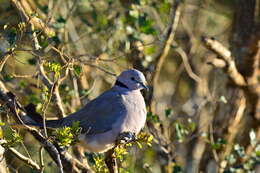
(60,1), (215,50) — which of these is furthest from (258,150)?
(60,1)

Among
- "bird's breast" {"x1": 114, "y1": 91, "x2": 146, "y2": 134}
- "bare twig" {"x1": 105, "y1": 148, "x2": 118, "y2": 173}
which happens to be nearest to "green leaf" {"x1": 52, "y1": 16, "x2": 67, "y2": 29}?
"bird's breast" {"x1": 114, "y1": 91, "x2": 146, "y2": 134}

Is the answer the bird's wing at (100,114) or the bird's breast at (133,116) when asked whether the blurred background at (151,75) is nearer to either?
the bird's breast at (133,116)

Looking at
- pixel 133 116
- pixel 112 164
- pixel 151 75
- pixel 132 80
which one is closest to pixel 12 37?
→ pixel 112 164

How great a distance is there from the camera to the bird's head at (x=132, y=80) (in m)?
4.72

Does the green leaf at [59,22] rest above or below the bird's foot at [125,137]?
above

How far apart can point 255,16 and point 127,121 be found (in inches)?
86.0

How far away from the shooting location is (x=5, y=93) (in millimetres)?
4059

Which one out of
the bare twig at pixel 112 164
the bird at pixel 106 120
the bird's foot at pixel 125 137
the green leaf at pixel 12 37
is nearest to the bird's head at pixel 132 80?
the bird at pixel 106 120

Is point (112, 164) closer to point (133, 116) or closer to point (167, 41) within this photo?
point (133, 116)

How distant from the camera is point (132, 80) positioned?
15.6 feet

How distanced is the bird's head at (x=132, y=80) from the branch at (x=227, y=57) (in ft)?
2.43

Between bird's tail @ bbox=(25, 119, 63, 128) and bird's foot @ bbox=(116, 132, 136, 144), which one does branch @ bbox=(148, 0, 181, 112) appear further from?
bird's tail @ bbox=(25, 119, 63, 128)

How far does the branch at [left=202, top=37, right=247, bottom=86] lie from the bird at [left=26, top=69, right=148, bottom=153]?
92 centimetres

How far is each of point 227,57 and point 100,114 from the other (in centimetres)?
153
